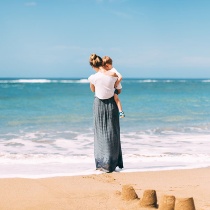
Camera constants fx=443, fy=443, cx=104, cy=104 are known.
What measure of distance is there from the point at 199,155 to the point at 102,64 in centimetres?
284

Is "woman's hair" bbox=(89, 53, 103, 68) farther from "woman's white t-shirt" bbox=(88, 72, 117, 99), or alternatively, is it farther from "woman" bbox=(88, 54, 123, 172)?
"woman's white t-shirt" bbox=(88, 72, 117, 99)

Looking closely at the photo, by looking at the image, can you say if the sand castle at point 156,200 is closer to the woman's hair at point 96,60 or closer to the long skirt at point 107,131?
the long skirt at point 107,131

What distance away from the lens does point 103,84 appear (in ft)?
20.1

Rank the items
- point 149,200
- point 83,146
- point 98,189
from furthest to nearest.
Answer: point 83,146 → point 98,189 → point 149,200

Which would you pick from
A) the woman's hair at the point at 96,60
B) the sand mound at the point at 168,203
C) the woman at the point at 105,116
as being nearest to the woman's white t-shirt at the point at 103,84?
the woman at the point at 105,116

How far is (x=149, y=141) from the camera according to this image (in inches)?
383

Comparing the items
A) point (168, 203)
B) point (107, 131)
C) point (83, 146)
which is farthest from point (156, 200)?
point (83, 146)

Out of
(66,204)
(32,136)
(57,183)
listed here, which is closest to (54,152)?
(32,136)

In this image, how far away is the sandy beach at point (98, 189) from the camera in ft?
14.2

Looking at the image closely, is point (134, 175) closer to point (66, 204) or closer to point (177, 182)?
point (177, 182)

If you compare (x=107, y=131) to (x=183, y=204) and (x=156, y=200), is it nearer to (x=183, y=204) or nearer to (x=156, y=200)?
(x=156, y=200)

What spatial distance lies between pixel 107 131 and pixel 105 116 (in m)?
0.21

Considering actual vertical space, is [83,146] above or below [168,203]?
below

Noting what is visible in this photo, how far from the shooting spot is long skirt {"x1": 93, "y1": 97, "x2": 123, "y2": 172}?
6.17 metres
